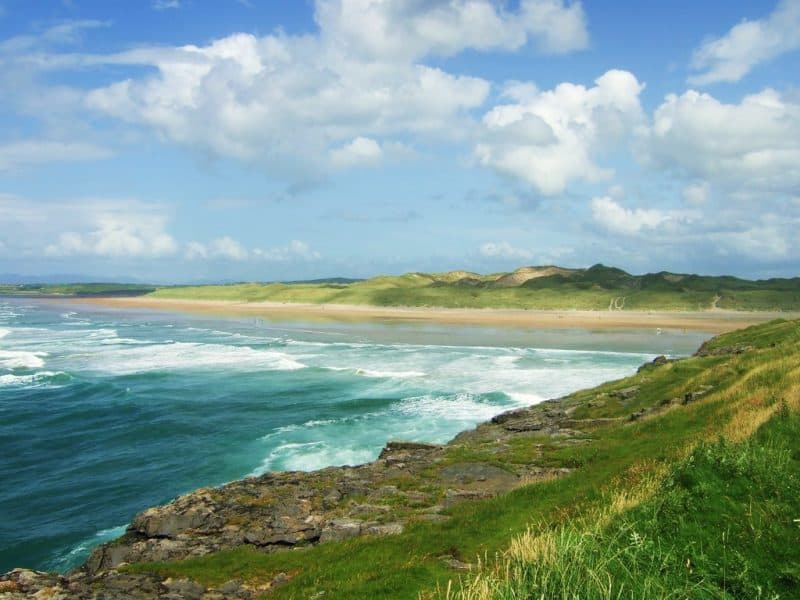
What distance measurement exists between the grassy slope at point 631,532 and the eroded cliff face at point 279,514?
0.93m

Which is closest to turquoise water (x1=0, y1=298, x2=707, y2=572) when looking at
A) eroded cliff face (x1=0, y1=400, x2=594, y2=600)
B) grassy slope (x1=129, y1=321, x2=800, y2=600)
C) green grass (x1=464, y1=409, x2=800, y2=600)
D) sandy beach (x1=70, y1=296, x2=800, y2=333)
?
eroded cliff face (x1=0, y1=400, x2=594, y2=600)

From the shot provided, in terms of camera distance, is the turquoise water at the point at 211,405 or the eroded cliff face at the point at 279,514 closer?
the eroded cliff face at the point at 279,514

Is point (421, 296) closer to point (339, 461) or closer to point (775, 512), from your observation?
point (339, 461)

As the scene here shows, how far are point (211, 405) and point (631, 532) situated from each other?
136 ft

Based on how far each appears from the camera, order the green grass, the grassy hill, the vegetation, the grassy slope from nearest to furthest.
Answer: the green grass
the grassy slope
the vegetation
the grassy hill

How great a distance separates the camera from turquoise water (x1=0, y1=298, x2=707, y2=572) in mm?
28156

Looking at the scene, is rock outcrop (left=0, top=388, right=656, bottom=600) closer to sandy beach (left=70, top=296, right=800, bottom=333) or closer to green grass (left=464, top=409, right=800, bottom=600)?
green grass (left=464, top=409, right=800, bottom=600)

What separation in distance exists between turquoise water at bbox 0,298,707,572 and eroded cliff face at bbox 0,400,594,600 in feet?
17.1

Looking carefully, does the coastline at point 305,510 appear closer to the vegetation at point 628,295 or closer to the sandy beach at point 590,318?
the sandy beach at point 590,318

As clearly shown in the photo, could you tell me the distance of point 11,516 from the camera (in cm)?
2581

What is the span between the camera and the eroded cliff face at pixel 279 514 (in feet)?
46.8

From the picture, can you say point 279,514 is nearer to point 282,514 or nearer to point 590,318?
point 282,514

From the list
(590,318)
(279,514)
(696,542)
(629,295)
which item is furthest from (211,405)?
(629,295)

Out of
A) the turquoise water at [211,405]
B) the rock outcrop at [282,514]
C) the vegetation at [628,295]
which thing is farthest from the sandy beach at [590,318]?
the rock outcrop at [282,514]
